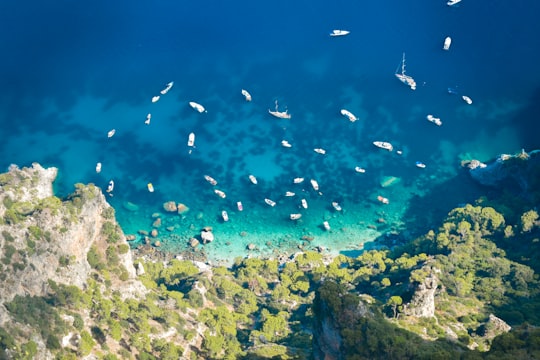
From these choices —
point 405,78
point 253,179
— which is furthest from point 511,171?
point 253,179

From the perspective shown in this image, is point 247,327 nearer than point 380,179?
Yes

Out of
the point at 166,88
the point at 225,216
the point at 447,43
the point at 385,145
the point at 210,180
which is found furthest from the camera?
the point at 447,43

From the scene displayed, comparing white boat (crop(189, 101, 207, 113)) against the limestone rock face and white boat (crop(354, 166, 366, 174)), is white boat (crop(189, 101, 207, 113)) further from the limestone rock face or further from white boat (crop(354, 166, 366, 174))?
the limestone rock face

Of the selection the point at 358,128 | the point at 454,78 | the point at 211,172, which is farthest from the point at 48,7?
the point at 454,78

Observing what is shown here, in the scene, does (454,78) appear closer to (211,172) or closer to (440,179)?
(440,179)

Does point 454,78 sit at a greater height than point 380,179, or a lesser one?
greater

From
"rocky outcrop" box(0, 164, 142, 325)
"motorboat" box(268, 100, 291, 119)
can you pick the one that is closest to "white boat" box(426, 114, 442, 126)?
"motorboat" box(268, 100, 291, 119)

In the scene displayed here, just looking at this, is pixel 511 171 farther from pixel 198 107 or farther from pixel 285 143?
pixel 198 107
